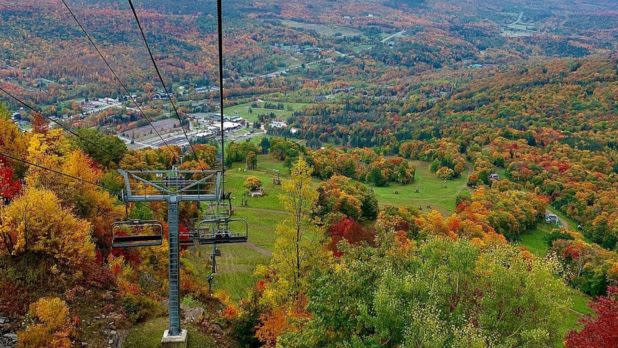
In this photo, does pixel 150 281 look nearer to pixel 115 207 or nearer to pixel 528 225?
pixel 115 207

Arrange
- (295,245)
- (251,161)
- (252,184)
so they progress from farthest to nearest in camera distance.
A: (251,161) < (252,184) < (295,245)

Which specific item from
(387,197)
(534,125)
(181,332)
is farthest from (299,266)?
(534,125)

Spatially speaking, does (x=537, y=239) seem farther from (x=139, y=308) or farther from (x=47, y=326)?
(x=47, y=326)

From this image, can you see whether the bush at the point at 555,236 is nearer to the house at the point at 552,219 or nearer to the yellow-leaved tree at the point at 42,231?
the house at the point at 552,219

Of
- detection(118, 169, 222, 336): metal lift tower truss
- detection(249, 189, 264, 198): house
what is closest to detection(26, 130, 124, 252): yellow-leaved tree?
detection(118, 169, 222, 336): metal lift tower truss

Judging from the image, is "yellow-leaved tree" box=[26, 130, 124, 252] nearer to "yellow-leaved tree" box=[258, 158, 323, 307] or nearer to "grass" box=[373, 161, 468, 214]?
"yellow-leaved tree" box=[258, 158, 323, 307]

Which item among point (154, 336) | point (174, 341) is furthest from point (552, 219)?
point (174, 341)

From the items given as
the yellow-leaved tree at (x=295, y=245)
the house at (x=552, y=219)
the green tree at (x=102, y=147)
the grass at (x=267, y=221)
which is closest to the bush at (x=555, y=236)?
the grass at (x=267, y=221)
